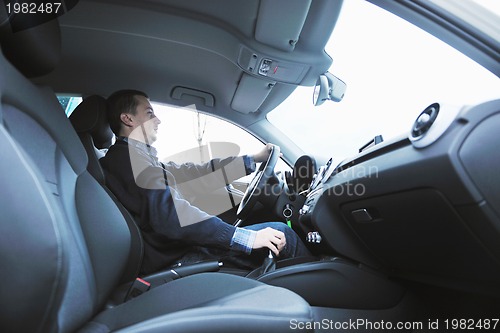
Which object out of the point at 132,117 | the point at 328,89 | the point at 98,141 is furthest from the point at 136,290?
the point at 328,89

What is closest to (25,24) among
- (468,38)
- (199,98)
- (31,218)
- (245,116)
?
(31,218)

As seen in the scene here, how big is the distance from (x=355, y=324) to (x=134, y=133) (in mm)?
1190

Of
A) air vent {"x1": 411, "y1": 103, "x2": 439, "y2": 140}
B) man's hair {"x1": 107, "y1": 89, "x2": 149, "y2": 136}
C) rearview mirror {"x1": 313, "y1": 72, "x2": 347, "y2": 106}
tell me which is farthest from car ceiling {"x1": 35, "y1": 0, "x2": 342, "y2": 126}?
air vent {"x1": 411, "y1": 103, "x2": 439, "y2": 140}

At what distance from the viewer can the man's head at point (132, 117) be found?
160cm

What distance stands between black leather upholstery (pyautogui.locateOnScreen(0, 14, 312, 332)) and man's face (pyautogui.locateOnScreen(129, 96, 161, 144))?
49cm

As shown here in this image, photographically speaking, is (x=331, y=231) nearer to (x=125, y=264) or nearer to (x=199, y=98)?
(x=125, y=264)

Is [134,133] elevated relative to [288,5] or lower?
lower

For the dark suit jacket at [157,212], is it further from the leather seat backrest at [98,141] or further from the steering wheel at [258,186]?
the steering wheel at [258,186]

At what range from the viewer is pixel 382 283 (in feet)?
4.24

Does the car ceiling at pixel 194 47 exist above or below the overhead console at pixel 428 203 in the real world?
above

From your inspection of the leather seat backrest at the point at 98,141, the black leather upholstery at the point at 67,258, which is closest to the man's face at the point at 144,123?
the leather seat backrest at the point at 98,141

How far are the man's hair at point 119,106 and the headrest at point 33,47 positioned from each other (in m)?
0.63

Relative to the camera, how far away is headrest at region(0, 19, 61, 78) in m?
0.85

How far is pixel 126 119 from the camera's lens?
1.61 meters
